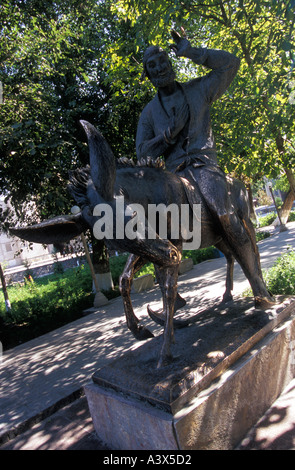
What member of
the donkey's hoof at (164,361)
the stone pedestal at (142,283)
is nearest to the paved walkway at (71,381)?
the stone pedestal at (142,283)

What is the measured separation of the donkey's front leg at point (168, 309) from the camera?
264 centimetres

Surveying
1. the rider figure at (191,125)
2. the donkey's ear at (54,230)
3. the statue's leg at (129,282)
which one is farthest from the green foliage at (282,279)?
the donkey's ear at (54,230)

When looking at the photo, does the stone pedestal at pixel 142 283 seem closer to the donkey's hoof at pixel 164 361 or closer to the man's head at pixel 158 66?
the man's head at pixel 158 66

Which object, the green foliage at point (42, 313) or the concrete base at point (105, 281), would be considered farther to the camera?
the concrete base at point (105, 281)

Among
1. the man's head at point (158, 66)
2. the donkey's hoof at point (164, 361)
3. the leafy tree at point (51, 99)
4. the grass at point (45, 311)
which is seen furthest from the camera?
the grass at point (45, 311)

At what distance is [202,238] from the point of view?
3.21 meters

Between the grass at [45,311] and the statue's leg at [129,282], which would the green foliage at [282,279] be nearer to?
the grass at [45,311]

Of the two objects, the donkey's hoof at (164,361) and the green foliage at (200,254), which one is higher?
the donkey's hoof at (164,361)

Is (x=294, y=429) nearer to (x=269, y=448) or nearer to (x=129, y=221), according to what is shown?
(x=269, y=448)

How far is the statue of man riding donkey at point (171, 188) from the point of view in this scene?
2.45 metres

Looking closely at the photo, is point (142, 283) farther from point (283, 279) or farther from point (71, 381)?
point (71, 381)

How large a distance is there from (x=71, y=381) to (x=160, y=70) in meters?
4.12

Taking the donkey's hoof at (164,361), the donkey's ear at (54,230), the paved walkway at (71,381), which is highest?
the donkey's ear at (54,230)

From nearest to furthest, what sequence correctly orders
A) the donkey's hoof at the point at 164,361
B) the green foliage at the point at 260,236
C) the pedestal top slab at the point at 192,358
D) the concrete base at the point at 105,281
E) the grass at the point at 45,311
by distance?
the pedestal top slab at the point at 192,358 < the donkey's hoof at the point at 164,361 < the grass at the point at 45,311 < the concrete base at the point at 105,281 < the green foliage at the point at 260,236
